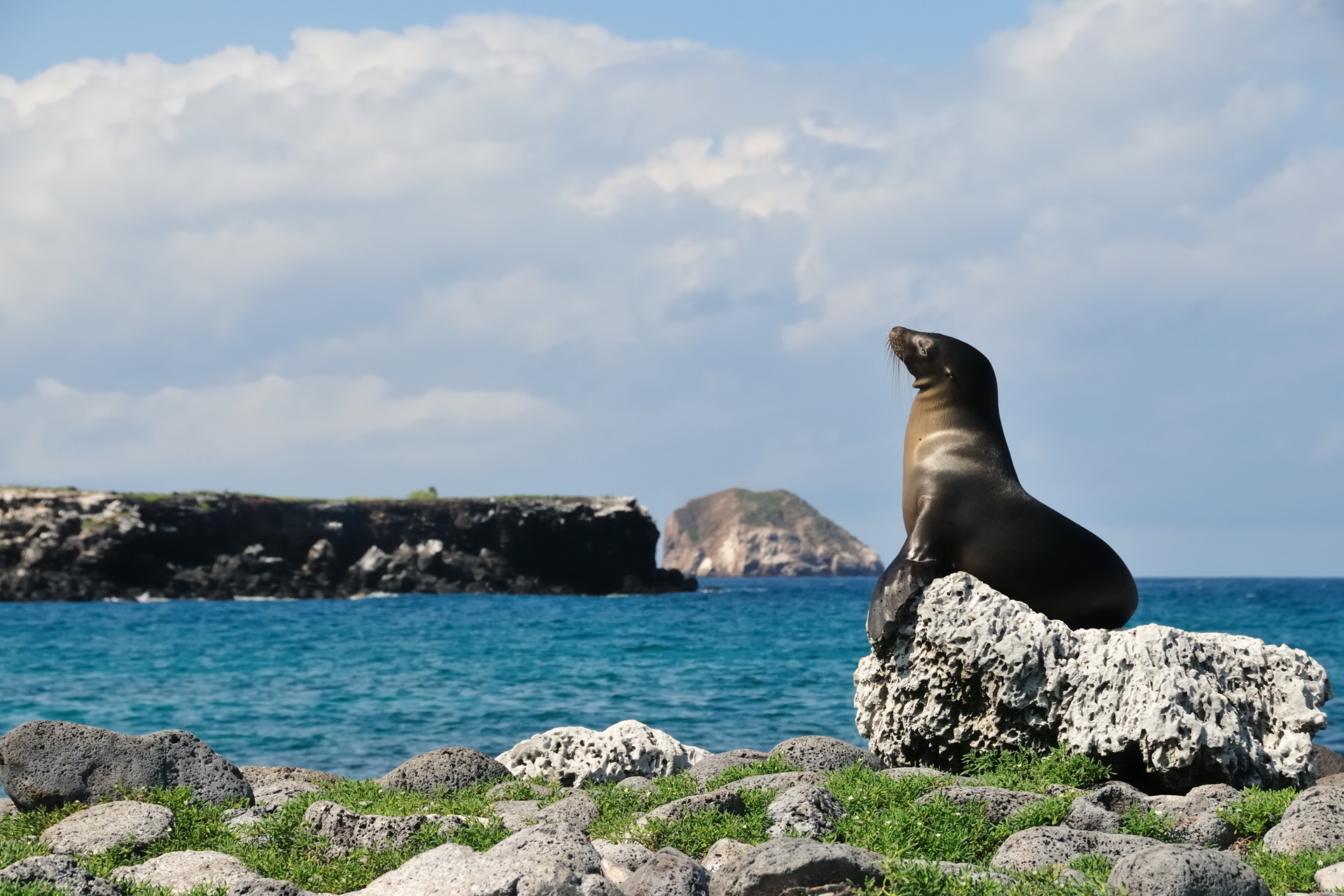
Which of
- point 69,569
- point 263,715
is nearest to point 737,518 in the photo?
point 69,569

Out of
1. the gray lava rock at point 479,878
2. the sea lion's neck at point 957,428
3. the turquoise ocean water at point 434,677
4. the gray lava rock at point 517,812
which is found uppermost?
the sea lion's neck at point 957,428

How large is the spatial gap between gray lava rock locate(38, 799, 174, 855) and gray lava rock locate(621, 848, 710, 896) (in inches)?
118

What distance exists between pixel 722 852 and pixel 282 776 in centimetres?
581

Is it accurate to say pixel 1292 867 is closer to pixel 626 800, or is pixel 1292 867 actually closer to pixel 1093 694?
pixel 1093 694

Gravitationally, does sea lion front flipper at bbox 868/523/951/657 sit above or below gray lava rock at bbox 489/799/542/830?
above

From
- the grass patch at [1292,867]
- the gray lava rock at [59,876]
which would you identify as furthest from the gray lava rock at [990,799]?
the gray lava rock at [59,876]

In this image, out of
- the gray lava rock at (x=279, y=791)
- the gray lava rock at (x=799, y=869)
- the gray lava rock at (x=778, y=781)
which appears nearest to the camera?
the gray lava rock at (x=799, y=869)

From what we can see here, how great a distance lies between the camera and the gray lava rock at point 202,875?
5.82 m

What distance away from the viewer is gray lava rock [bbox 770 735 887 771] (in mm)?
9234

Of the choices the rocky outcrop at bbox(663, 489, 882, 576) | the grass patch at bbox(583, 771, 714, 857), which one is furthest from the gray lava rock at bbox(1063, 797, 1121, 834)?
the rocky outcrop at bbox(663, 489, 882, 576)

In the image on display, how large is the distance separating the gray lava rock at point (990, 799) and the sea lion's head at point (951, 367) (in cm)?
356

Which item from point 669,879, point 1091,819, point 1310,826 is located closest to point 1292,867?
point 1310,826

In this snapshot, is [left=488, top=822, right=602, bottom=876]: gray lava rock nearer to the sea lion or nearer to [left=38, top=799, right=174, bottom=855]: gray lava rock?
[left=38, top=799, right=174, bottom=855]: gray lava rock

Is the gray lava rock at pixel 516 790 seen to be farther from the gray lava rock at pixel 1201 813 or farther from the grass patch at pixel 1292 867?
the grass patch at pixel 1292 867
